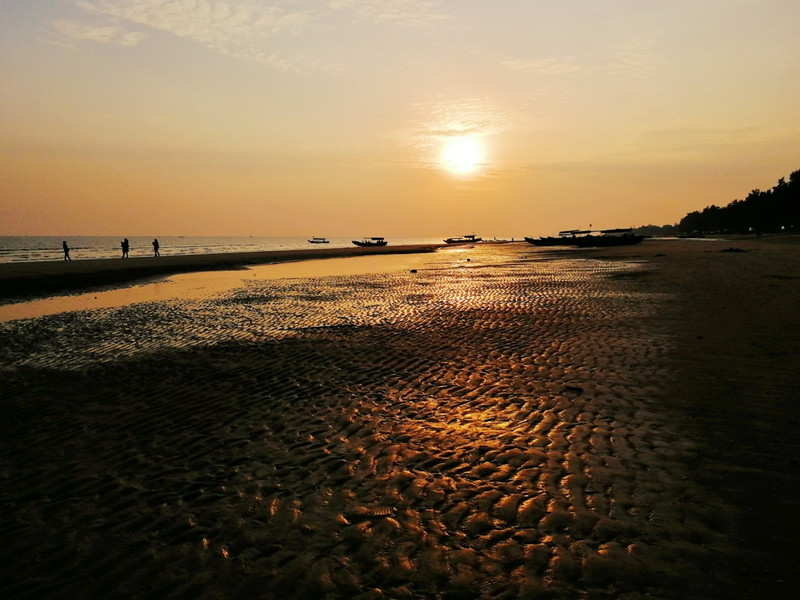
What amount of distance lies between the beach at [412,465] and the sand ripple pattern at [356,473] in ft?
0.13

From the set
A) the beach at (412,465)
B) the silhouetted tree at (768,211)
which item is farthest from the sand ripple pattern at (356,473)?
the silhouetted tree at (768,211)

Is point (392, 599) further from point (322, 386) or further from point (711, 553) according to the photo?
point (322, 386)

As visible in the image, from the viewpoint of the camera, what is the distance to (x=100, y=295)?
31859mm

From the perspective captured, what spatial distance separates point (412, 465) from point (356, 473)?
89 cm

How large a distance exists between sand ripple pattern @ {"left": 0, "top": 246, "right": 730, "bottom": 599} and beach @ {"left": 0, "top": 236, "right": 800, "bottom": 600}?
38 millimetres

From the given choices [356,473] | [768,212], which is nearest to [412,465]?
[356,473]

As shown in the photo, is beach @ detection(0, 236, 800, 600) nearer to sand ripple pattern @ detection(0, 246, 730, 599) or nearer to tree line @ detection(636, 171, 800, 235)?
sand ripple pattern @ detection(0, 246, 730, 599)

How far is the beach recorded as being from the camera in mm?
4746

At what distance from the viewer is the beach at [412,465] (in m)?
4.75

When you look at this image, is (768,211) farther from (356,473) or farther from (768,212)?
(356,473)

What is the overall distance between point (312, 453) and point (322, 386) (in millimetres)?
3723

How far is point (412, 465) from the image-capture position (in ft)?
23.5

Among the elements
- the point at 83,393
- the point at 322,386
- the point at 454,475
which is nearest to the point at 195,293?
the point at 83,393

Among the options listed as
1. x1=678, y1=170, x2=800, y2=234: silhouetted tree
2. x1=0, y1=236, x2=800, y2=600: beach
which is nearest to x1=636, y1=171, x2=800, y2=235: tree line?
x1=678, y1=170, x2=800, y2=234: silhouetted tree
